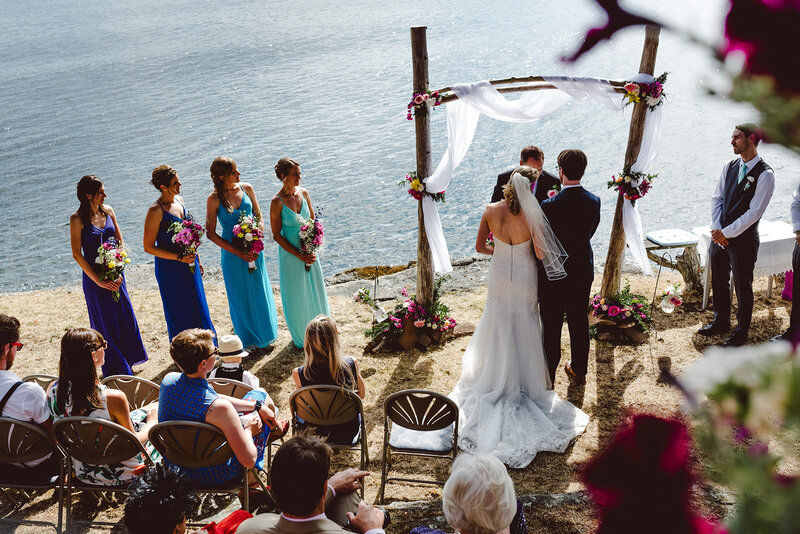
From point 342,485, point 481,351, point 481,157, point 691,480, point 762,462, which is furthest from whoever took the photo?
point 481,157

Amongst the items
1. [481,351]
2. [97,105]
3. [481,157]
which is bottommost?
[481,351]

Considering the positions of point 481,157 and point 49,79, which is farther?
point 49,79

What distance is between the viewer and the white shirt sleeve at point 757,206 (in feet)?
19.7

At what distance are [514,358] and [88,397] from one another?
347 cm

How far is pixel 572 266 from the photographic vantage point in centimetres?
572

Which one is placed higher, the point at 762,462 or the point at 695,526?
the point at 762,462

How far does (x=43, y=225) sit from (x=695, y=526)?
1636cm

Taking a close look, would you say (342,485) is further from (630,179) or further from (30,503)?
(630,179)

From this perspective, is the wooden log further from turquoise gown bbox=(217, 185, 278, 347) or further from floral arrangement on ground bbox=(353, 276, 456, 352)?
turquoise gown bbox=(217, 185, 278, 347)

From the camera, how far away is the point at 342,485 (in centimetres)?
334

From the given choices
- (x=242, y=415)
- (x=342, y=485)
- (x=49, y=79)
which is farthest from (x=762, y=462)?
(x=49, y=79)

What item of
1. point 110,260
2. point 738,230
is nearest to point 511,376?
point 738,230

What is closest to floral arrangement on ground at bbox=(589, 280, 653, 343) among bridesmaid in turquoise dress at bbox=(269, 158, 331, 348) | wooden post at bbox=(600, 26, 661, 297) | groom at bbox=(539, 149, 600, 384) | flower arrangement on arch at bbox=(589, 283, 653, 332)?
flower arrangement on arch at bbox=(589, 283, 653, 332)

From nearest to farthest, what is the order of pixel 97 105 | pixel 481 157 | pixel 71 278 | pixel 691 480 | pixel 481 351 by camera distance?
pixel 691 480, pixel 481 351, pixel 71 278, pixel 481 157, pixel 97 105
